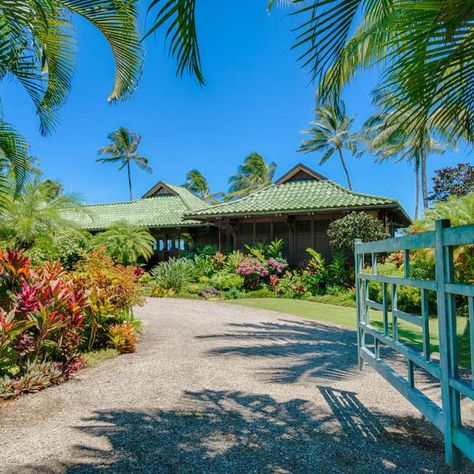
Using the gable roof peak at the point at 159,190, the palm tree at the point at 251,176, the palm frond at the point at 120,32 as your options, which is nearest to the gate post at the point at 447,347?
the palm frond at the point at 120,32

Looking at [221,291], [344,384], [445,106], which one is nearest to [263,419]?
[344,384]

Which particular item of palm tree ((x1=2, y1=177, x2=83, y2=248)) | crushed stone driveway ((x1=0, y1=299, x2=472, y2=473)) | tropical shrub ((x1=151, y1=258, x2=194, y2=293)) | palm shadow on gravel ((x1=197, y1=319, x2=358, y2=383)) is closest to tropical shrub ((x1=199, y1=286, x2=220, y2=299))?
tropical shrub ((x1=151, y1=258, x2=194, y2=293))

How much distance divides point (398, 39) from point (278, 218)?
1435 centimetres

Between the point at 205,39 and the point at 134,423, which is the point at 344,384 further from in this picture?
the point at 205,39

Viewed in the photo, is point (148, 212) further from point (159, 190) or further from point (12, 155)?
point (12, 155)

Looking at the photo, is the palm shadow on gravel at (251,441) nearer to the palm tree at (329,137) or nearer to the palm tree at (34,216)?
the palm tree at (34,216)

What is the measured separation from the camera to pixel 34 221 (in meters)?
13.3

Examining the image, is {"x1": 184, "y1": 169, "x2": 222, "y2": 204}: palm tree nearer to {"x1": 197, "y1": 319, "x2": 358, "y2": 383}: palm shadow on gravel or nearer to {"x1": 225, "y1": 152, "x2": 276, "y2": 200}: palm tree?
{"x1": 225, "y1": 152, "x2": 276, "y2": 200}: palm tree

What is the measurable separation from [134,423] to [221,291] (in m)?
10.6

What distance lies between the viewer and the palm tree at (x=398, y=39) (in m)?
1.76

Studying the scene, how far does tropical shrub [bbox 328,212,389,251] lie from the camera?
13.0 m

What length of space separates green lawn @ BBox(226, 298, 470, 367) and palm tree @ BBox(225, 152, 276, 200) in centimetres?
2712

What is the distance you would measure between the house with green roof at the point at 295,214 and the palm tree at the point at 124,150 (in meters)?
22.0

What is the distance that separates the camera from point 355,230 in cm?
1316
